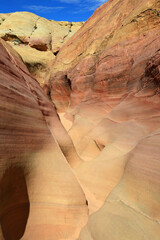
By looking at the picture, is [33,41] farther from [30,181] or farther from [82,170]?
[30,181]

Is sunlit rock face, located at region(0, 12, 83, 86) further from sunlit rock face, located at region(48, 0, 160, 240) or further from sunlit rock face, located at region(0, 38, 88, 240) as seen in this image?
sunlit rock face, located at region(0, 38, 88, 240)

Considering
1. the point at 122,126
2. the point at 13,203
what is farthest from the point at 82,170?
the point at 13,203

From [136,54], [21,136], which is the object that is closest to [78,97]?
[136,54]

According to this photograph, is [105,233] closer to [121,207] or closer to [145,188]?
[121,207]

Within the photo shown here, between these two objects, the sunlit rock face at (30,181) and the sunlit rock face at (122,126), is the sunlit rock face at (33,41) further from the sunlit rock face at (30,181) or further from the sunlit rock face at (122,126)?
the sunlit rock face at (30,181)

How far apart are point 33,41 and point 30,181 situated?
19135mm

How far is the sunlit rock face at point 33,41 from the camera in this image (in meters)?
13.6

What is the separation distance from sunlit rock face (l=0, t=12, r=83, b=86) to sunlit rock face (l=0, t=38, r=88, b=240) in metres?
10.2

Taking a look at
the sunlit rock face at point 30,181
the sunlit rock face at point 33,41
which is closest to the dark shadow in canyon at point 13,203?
the sunlit rock face at point 30,181

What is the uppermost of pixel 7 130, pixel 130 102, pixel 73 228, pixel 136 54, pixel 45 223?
pixel 136 54

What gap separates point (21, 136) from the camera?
223 cm

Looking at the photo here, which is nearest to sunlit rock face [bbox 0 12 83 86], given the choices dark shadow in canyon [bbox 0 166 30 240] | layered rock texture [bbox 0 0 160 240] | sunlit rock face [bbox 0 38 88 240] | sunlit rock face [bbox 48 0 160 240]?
sunlit rock face [bbox 48 0 160 240]

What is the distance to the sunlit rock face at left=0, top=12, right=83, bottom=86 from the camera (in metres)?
13.6

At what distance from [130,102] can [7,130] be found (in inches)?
141
